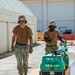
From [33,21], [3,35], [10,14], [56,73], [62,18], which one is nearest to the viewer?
[56,73]

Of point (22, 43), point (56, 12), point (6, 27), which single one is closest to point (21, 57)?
point (22, 43)

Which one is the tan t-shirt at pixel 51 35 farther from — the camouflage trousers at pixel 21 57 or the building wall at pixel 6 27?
the building wall at pixel 6 27

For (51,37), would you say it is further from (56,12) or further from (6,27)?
(56,12)

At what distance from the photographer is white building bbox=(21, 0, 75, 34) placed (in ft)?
156

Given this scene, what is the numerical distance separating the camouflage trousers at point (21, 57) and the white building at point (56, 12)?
37.5 metres

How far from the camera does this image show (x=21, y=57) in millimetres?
9836

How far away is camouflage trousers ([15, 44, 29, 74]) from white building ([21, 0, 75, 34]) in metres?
37.5

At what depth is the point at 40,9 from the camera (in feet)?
160

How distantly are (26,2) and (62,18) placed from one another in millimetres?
5888

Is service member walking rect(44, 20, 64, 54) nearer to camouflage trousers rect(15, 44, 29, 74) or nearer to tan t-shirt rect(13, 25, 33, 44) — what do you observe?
tan t-shirt rect(13, 25, 33, 44)

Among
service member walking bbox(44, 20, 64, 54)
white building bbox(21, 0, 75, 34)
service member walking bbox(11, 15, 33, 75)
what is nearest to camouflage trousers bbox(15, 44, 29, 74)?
service member walking bbox(11, 15, 33, 75)

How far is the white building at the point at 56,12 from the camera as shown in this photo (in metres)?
47.5

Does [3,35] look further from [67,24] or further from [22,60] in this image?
[67,24]

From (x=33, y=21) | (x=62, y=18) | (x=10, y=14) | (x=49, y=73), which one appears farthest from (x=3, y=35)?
(x=62, y=18)
